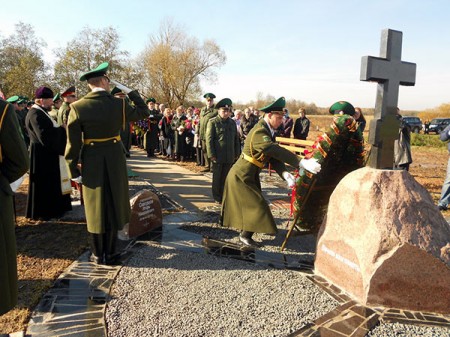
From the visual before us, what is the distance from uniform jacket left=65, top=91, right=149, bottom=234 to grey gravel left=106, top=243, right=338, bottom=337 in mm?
687

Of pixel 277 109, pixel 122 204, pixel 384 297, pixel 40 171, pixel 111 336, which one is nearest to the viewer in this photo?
pixel 111 336

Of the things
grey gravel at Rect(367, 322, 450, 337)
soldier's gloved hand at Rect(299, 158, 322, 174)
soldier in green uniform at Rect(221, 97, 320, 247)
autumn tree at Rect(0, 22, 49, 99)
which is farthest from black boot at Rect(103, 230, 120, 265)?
autumn tree at Rect(0, 22, 49, 99)

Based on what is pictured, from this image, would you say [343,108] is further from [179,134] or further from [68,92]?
[179,134]

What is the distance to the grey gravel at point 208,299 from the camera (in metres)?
2.96

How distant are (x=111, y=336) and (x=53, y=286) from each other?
1.26 metres

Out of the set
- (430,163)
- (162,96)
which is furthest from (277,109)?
(162,96)

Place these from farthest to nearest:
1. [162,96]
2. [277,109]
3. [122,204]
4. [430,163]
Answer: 1. [162,96]
2. [430,163]
3. [277,109]
4. [122,204]

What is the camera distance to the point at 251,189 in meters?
4.72

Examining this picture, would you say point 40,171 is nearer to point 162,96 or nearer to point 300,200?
point 300,200

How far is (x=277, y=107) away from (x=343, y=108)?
1.03m

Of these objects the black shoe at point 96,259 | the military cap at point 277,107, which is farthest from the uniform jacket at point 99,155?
the military cap at point 277,107

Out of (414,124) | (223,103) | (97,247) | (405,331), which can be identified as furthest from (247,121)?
(414,124)

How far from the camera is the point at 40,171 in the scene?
5.84 m

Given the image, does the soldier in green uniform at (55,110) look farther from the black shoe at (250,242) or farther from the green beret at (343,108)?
the green beret at (343,108)
